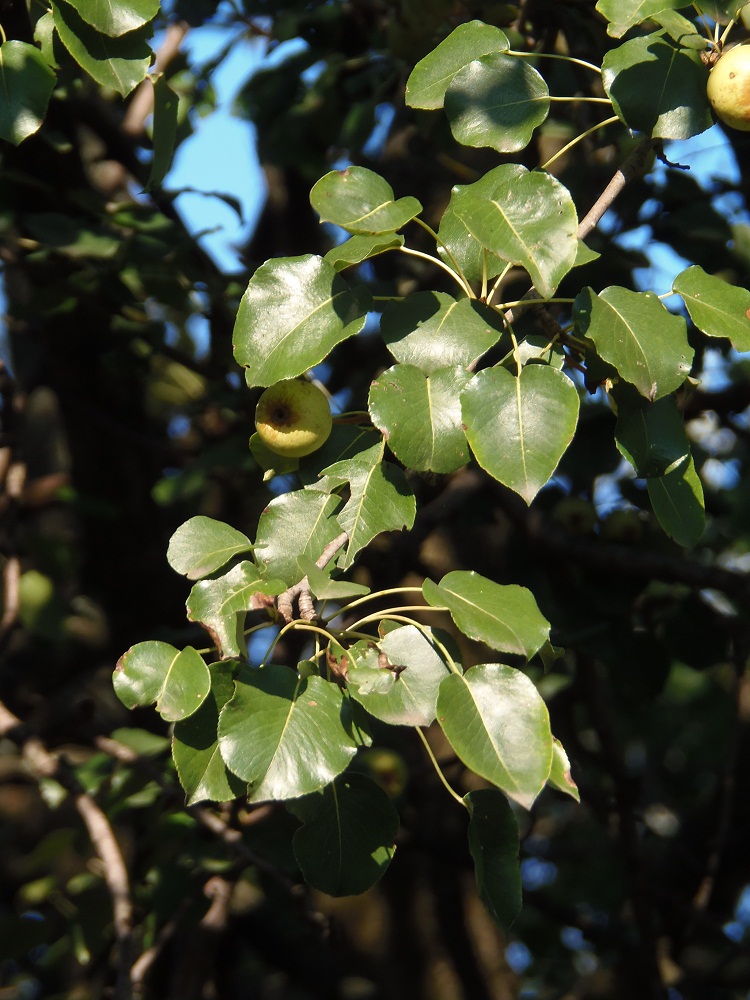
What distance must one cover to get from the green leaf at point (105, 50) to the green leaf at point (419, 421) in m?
0.49

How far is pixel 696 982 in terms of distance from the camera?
209cm

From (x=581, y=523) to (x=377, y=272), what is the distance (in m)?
0.93

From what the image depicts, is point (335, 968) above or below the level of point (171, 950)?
below

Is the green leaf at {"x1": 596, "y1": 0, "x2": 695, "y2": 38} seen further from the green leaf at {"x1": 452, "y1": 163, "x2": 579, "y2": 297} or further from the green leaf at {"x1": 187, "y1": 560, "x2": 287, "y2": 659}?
the green leaf at {"x1": 187, "y1": 560, "x2": 287, "y2": 659}

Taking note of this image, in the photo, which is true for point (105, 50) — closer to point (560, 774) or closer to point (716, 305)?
point (716, 305)

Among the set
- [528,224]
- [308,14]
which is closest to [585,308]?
[528,224]

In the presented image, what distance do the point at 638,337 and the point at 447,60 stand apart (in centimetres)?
42

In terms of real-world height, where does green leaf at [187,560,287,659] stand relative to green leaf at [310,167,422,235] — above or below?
below

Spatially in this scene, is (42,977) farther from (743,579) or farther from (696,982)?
(743,579)

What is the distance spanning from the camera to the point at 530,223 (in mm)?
914

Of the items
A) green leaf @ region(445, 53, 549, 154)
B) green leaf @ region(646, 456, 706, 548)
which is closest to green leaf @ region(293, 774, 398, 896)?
green leaf @ region(646, 456, 706, 548)

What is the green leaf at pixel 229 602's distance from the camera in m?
0.89

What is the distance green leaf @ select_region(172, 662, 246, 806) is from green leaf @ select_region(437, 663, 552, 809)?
0.20 m

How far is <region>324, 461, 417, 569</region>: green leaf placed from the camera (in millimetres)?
941
